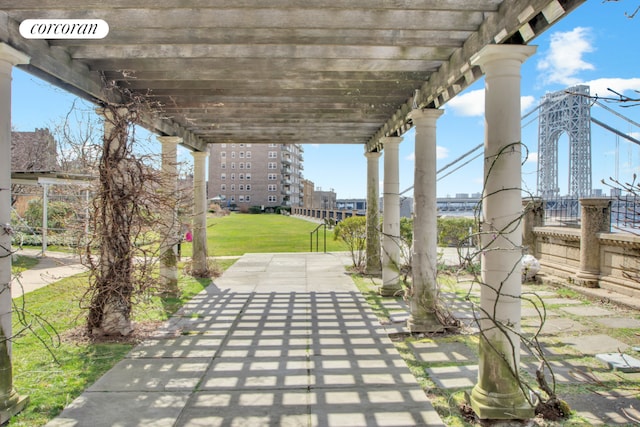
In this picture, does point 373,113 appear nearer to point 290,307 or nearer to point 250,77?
point 250,77

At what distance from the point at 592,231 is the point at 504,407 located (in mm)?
6064

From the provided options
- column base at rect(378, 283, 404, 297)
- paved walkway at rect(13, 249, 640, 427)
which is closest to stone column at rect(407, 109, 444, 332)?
paved walkway at rect(13, 249, 640, 427)

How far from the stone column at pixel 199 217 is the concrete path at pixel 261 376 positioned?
2.73 m

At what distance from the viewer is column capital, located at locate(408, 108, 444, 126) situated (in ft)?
17.1

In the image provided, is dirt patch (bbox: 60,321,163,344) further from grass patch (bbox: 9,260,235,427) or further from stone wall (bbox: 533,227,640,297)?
stone wall (bbox: 533,227,640,297)

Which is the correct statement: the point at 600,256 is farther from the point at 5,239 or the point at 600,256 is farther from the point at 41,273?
the point at 41,273

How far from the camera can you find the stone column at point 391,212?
7.44 meters

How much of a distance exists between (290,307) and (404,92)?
12.8ft

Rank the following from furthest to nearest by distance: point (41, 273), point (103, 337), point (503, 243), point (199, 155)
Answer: point (199, 155), point (41, 273), point (103, 337), point (503, 243)

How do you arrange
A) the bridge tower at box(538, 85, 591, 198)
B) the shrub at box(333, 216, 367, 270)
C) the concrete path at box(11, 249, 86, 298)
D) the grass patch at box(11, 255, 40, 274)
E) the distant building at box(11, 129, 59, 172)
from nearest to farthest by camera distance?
1. the concrete path at box(11, 249, 86, 298)
2. the grass patch at box(11, 255, 40, 274)
3. the shrub at box(333, 216, 367, 270)
4. the distant building at box(11, 129, 59, 172)
5. the bridge tower at box(538, 85, 591, 198)

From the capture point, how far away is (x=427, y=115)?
5242mm

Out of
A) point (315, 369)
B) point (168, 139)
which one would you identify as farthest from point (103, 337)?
point (168, 139)

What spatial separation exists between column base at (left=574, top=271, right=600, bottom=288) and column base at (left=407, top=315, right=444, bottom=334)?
13.8ft

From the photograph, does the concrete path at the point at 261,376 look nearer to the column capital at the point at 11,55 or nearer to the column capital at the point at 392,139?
the column capital at the point at 11,55
